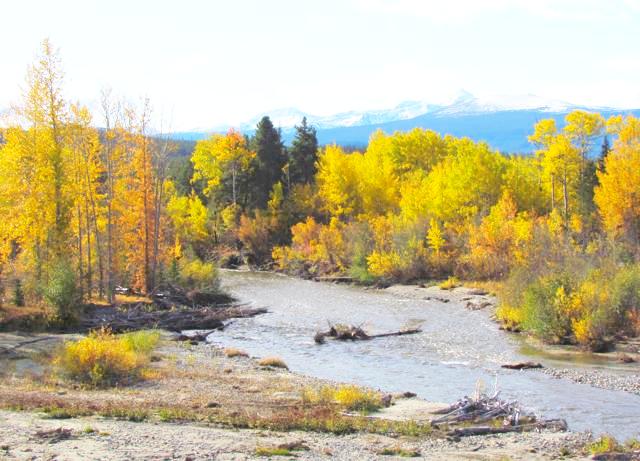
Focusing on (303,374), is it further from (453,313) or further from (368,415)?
(453,313)

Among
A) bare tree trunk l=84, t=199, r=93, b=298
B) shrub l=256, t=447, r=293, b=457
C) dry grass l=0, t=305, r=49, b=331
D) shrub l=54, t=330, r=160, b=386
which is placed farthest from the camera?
bare tree trunk l=84, t=199, r=93, b=298

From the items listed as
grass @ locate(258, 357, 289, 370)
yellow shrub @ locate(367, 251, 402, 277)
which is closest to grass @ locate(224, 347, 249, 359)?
grass @ locate(258, 357, 289, 370)

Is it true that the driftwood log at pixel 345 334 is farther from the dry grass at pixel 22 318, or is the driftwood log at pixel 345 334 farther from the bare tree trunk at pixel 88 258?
the bare tree trunk at pixel 88 258

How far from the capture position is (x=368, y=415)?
61.5 ft

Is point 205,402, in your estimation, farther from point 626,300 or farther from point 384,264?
point 384,264

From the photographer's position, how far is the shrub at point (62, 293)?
108ft

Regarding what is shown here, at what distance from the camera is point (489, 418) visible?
18.2m

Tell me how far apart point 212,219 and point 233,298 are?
1415 inches

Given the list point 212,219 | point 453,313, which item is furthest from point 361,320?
point 212,219

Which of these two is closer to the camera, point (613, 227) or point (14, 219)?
point (14, 219)

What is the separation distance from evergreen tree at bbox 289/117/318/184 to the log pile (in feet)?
219

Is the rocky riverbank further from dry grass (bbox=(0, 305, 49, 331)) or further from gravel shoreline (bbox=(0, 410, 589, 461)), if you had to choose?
dry grass (bbox=(0, 305, 49, 331))

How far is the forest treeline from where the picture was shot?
3525cm

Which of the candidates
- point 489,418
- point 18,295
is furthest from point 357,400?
point 18,295
